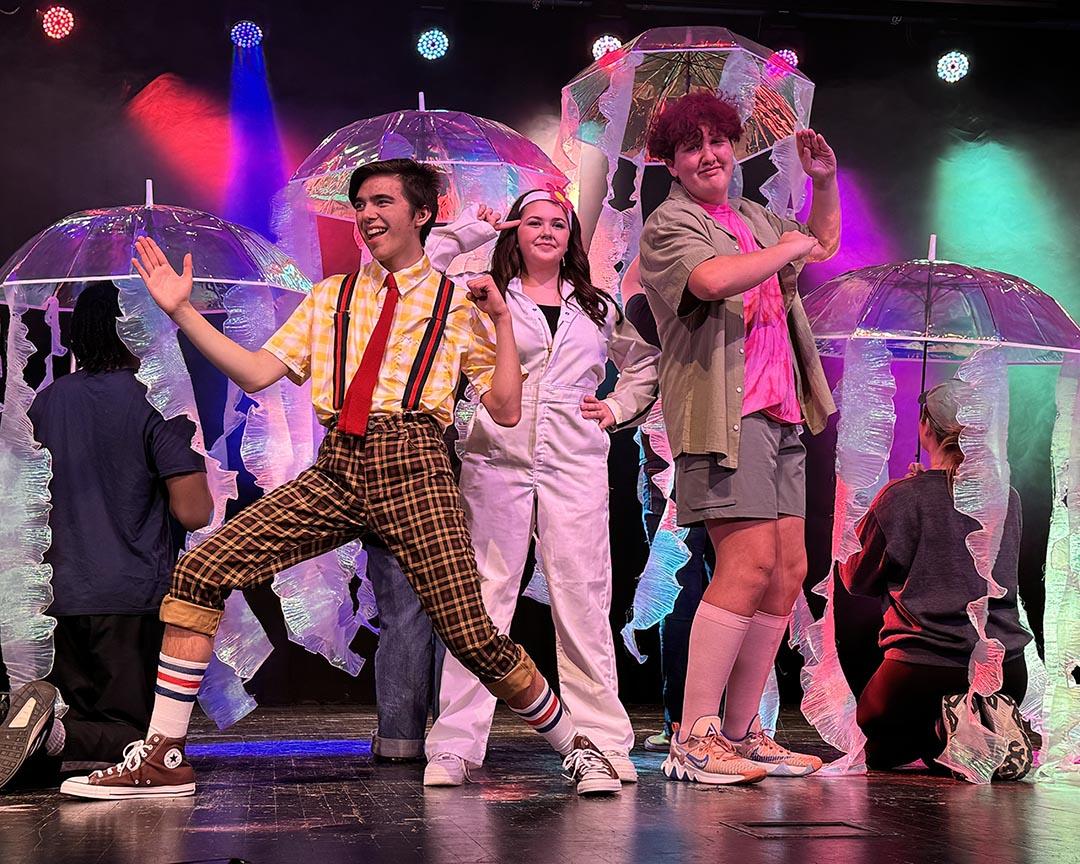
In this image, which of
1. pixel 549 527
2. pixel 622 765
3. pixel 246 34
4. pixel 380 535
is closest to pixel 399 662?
pixel 549 527

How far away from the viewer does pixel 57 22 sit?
6.36 m

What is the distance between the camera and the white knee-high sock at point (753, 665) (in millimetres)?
4023

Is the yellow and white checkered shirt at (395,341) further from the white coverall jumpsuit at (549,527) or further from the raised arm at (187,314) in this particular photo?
the white coverall jumpsuit at (549,527)

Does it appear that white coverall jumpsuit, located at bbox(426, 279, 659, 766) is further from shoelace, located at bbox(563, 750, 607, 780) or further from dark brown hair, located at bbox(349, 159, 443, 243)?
dark brown hair, located at bbox(349, 159, 443, 243)

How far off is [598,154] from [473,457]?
4.33ft

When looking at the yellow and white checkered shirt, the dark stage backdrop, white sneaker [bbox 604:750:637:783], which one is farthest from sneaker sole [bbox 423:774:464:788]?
the dark stage backdrop

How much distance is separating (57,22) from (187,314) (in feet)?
12.0

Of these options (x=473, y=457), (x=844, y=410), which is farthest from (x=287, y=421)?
(x=844, y=410)

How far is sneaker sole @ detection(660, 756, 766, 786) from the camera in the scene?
3748mm

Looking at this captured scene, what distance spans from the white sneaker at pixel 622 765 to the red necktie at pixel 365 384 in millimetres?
1178

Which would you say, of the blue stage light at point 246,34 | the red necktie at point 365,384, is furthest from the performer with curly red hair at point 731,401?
the blue stage light at point 246,34

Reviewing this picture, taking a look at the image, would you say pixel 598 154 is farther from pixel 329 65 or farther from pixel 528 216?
pixel 329 65

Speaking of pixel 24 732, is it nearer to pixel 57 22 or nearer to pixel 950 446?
pixel 950 446

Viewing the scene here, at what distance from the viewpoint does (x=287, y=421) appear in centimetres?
464
